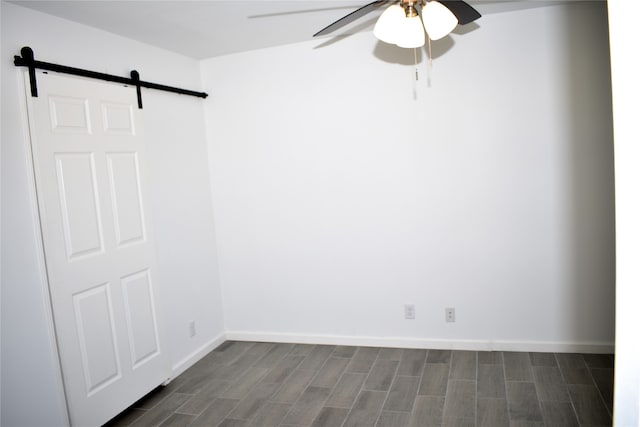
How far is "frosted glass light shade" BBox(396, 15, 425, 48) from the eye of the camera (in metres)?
2.37

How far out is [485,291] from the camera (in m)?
3.61

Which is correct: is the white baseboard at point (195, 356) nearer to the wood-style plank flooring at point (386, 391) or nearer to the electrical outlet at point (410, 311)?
the wood-style plank flooring at point (386, 391)

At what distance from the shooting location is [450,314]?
146 inches

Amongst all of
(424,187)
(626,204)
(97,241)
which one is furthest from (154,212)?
(626,204)

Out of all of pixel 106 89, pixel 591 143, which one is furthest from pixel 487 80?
pixel 106 89

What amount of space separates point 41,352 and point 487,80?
10.7 ft

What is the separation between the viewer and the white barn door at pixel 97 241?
264 cm

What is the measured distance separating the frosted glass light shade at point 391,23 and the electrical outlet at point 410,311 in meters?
2.09

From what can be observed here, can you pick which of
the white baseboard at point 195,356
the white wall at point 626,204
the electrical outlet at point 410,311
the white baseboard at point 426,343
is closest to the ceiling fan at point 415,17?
the white wall at point 626,204

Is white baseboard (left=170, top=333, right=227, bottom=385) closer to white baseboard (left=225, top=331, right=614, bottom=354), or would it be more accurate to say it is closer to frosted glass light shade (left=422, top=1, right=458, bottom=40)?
white baseboard (left=225, top=331, right=614, bottom=354)

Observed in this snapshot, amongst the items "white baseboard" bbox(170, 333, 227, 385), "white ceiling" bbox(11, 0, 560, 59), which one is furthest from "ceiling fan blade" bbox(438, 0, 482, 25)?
"white baseboard" bbox(170, 333, 227, 385)

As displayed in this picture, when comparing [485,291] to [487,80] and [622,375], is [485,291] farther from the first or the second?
[622,375]

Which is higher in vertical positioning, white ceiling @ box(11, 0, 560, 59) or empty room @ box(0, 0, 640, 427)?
white ceiling @ box(11, 0, 560, 59)

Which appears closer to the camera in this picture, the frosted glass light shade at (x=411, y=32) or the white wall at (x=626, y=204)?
the white wall at (x=626, y=204)
